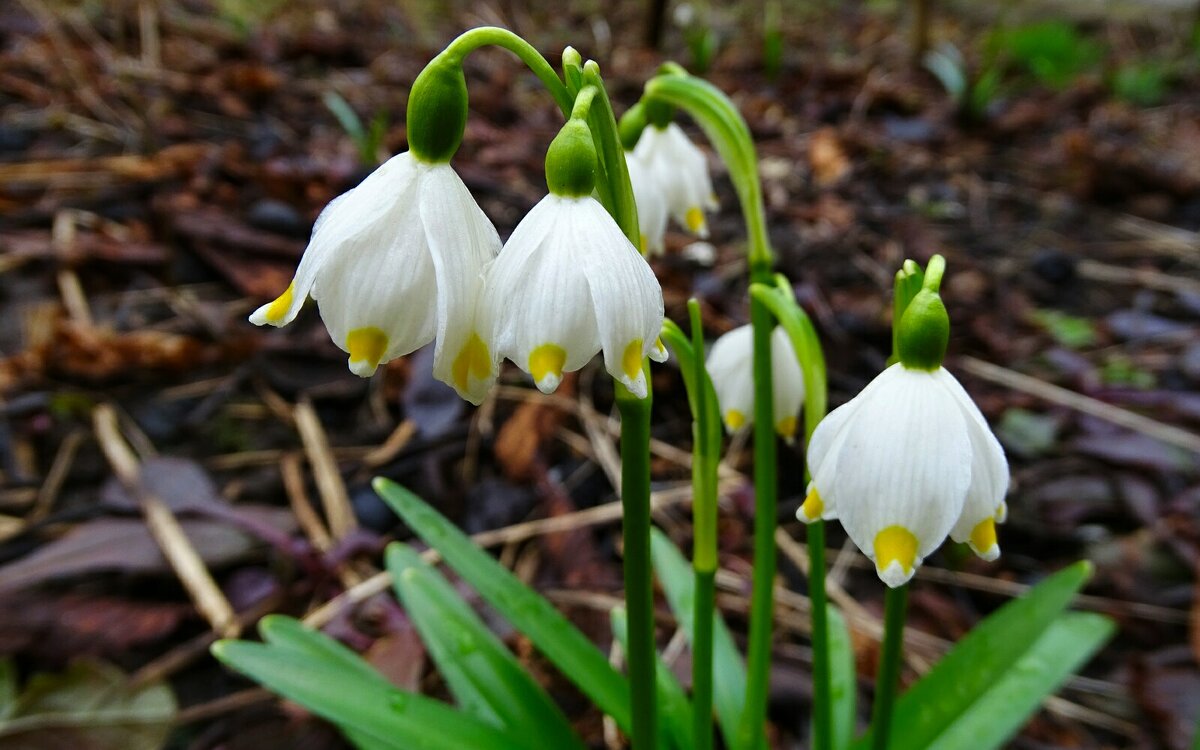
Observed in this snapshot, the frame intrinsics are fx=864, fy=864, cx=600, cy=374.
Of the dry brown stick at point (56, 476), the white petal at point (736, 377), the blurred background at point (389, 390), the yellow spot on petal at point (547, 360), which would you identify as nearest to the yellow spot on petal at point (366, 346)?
the yellow spot on petal at point (547, 360)

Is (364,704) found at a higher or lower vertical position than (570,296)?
lower

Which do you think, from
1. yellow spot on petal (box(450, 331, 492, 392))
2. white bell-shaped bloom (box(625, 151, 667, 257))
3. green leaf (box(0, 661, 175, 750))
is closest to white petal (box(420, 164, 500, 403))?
yellow spot on petal (box(450, 331, 492, 392))

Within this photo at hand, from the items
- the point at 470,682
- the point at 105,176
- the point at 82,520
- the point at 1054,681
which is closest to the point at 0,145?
the point at 105,176

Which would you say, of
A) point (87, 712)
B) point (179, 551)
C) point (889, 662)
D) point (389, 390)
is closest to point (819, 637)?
point (889, 662)

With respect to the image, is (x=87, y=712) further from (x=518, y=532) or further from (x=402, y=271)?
(x=402, y=271)

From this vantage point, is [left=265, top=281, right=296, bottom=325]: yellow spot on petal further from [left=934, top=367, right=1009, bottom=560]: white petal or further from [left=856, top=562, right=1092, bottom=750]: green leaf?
[left=856, top=562, right=1092, bottom=750]: green leaf

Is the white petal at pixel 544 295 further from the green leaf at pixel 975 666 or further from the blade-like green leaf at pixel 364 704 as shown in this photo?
the green leaf at pixel 975 666
